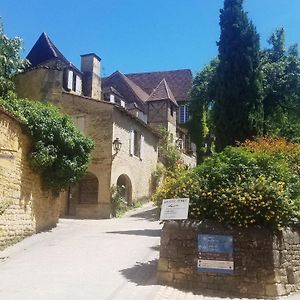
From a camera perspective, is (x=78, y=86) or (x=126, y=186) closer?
(x=126, y=186)

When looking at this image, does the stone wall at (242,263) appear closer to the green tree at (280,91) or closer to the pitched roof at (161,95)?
the green tree at (280,91)

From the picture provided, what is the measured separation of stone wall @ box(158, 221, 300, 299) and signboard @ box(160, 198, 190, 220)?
0.19 m

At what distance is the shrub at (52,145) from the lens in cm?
1339

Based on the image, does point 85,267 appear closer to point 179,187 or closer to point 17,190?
point 179,187

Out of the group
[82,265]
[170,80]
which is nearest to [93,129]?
[82,265]

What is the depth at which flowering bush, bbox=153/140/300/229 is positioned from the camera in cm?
809

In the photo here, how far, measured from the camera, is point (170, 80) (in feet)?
143

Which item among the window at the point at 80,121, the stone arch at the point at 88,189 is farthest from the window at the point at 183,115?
the stone arch at the point at 88,189

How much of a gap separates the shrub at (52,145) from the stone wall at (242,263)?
6.70 meters

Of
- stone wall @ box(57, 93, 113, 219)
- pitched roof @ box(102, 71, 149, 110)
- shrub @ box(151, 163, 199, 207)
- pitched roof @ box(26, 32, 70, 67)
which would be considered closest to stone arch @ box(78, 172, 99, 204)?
stone wall @ box(57, 93, 113, 219)

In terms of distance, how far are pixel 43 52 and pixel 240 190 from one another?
22898mm

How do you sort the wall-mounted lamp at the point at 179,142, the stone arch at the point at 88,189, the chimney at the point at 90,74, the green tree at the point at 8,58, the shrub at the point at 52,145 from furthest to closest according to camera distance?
1. the wall-mounted lamp at the point at 179,142
2. the chimney at the point at 90,74
3. the stone arch at the point at 88,189
4. the green tree at the point at 8,58
5. the shrub at the point at 52,145

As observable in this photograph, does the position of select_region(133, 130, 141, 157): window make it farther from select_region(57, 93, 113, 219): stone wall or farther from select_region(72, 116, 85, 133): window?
select_region(72, 116, 85, 133): window

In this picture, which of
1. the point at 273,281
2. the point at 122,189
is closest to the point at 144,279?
the point at 273,281
